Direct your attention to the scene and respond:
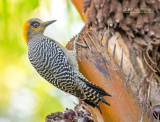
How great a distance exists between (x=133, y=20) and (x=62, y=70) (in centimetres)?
92

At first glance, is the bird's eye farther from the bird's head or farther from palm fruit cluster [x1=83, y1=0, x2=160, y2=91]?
palm fruit cluster [x1=83, y1=0, x2=160, y2=91]

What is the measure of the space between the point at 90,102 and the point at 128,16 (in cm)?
105

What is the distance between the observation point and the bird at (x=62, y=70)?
7.88 feet

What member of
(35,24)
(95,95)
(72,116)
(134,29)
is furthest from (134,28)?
(35,24)

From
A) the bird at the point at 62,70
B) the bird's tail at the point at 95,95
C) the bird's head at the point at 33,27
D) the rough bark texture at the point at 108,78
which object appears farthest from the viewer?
the bird's head at the point at 33,27

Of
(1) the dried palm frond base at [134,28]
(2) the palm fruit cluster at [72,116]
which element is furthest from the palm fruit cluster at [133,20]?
(2) the palm fruit cluster at [72,116]

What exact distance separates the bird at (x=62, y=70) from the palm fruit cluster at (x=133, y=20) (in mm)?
472

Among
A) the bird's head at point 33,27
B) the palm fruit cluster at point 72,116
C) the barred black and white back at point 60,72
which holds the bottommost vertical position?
the palm fruit cluster at point 72,116

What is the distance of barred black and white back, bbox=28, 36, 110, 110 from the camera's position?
7.88 feet

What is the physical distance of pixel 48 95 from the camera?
4723 millimetres

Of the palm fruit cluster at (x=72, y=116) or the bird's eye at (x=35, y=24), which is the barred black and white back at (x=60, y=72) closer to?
the palm fruit cluster at (x=72, y=116)

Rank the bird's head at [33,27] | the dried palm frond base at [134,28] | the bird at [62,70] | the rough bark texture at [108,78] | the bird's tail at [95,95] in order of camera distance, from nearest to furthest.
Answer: the rough bark texture at [108,78]
the bird's tail at [95,95]
the bird at [62,70]
the dried palm frond base at [134,28]
the bird's head at [33,27]

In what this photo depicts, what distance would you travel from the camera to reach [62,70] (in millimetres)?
2746

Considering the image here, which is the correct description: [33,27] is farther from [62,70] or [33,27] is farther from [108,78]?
[108,78]
